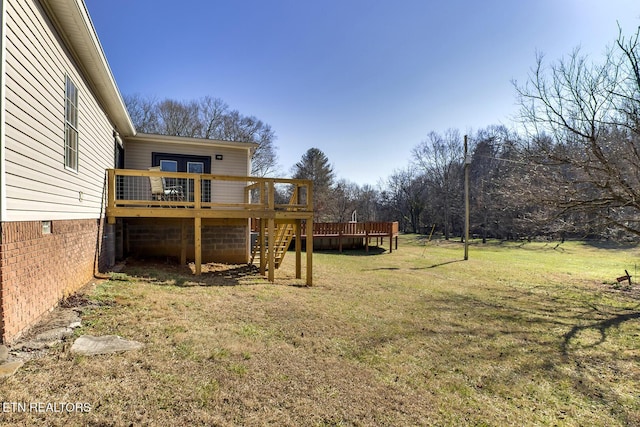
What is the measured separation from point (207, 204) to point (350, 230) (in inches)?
424

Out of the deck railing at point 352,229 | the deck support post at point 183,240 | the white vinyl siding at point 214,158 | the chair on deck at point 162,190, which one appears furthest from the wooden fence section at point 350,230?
the deck support post at point 183,240

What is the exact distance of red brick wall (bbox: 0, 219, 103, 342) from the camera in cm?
288

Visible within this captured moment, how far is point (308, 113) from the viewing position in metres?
18.3

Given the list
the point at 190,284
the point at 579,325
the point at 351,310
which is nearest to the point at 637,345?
the point at 579,325

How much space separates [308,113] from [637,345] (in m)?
16.5

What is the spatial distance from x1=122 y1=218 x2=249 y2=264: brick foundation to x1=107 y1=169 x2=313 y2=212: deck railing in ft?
1.73

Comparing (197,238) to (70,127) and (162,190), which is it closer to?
(162,190)

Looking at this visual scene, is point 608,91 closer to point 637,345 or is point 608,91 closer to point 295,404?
point 637,345

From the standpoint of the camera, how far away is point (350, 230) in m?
17.0

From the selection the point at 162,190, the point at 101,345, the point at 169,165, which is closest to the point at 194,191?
the point at 162,190

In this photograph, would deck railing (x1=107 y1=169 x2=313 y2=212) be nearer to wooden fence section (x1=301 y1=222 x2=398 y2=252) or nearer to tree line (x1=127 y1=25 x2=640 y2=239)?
tree line (x1=127 y1=25 x2=640 y2=239)

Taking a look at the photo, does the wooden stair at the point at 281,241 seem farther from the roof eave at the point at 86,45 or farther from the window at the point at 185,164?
the roof eave at the point at 86,45

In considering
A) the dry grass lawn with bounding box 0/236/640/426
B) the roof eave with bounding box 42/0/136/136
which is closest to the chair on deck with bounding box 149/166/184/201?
the roof eave with bounding box 42/0/136/136

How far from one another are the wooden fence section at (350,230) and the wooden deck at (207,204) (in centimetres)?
715
